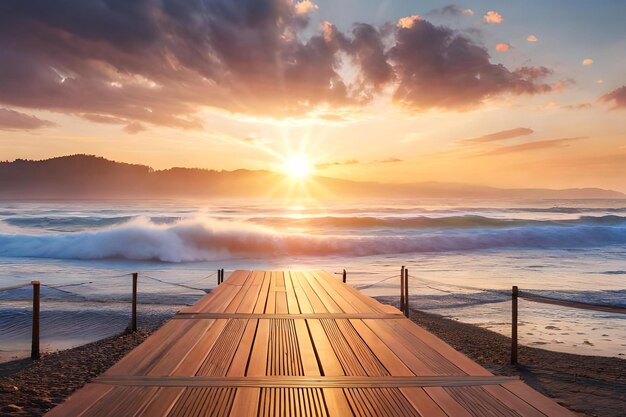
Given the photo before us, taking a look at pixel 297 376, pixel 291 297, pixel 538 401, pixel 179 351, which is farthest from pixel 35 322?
pixel 538 401

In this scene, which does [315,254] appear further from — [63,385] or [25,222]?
[25,222]

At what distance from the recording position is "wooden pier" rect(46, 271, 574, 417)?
2514 millimetres

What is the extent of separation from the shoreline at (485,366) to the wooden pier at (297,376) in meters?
2.42

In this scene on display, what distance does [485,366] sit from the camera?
6.94 meters

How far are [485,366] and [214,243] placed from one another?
24.5 metres

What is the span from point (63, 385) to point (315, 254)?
23268 mm

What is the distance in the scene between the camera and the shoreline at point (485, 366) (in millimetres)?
5484

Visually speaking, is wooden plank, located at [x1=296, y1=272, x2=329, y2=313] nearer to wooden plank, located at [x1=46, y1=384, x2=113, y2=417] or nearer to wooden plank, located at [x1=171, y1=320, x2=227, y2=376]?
wooden plank, located at [x1=171, y1=320, x2=227, y2=376]

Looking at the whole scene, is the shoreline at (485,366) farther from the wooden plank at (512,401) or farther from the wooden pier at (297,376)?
the wooden plank at (512,401)

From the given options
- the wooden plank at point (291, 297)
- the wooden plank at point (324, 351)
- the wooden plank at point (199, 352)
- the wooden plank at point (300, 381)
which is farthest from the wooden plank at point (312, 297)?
the wooden plank at point (300, 381)

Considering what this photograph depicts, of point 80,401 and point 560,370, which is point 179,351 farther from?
point 560,370

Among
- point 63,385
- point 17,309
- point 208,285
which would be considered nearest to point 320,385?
point 63,385

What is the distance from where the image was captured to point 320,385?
284 centimetres

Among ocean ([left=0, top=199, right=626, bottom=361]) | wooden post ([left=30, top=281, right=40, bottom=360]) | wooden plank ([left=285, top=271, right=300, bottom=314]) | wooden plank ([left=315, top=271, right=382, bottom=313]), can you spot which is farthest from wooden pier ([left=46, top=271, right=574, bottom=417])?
ocean ([left=0, top=199, right=626, bottom=361])
